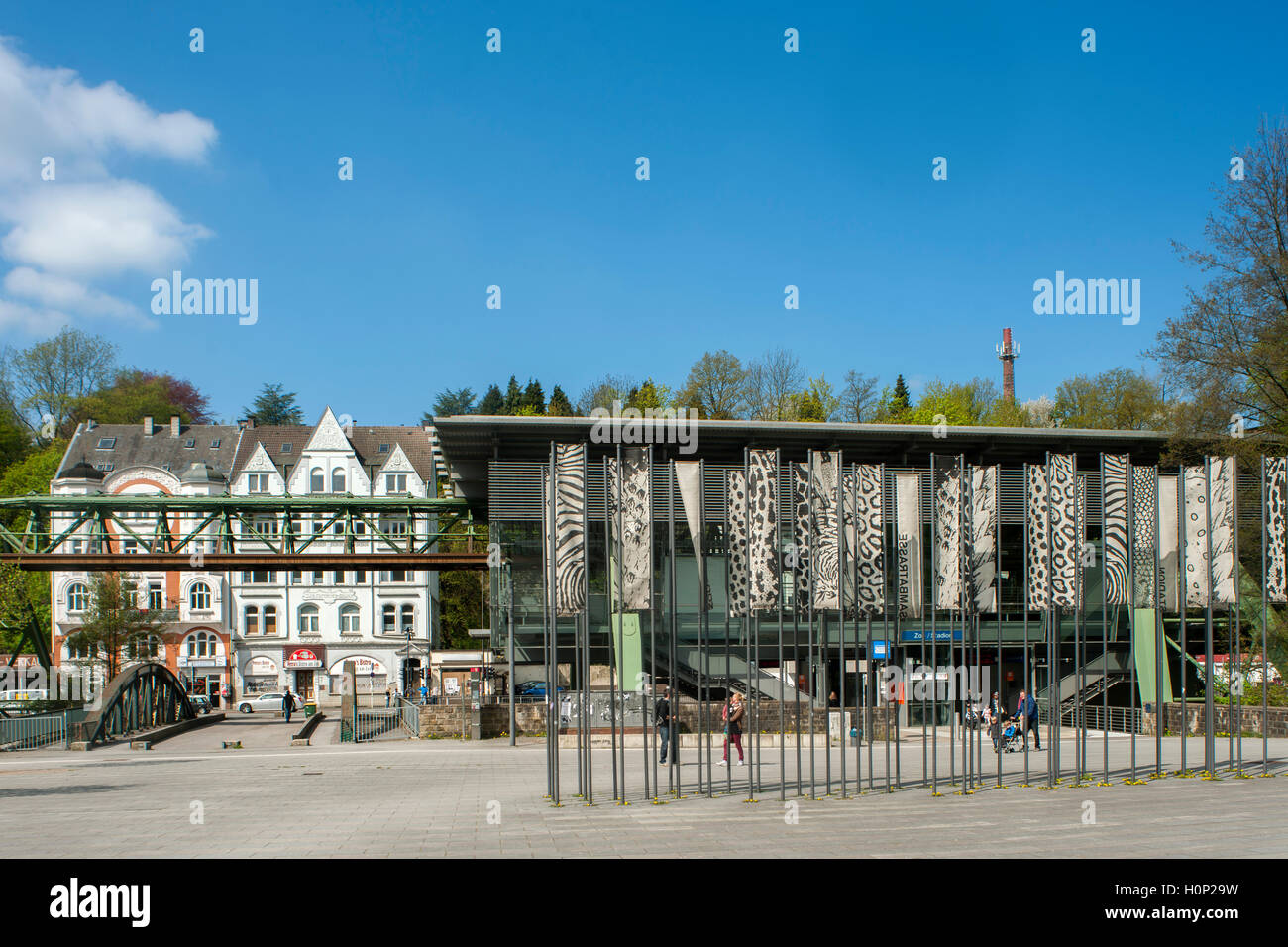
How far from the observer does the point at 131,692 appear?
3766 centimetres

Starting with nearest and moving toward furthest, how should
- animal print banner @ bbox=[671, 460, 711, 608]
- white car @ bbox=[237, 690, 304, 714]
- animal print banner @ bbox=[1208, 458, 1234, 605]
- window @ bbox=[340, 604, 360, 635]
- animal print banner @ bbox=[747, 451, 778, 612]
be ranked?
animal print banner @ bbox=[671, 460, 711, 608] → animal print banner @ bbox=[747, 451, 778, 612] → animal print banner @ bbox=[1208, 458, 1234, 605] → white car @ bbox=[237, 690, 304, 714] → window @ bbox=[340, 604, 360, 635]

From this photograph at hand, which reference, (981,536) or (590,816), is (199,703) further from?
(981,536)

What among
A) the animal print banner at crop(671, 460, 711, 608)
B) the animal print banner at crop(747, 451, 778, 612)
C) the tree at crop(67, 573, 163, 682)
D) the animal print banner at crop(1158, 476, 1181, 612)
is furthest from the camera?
the tree at crop(67, 573, 163, 682)

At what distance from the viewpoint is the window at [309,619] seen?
2889 inches

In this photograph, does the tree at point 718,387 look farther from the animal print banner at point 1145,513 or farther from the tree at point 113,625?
the animal print banner at point 1145,513

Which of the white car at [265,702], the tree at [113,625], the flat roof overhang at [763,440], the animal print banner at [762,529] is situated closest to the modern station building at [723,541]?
the flat roof overhang at [763,440]

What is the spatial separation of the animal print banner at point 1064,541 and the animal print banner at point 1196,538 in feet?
7.11

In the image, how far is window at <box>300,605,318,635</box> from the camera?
73.4 meters

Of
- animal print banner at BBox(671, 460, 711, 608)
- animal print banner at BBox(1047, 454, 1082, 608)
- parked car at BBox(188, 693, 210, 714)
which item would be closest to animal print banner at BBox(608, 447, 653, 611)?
animal print banner at BBox(671, 460, 711, 608)

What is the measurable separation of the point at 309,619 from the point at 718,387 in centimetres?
3189

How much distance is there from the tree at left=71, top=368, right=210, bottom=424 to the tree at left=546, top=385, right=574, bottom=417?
28.1 metres

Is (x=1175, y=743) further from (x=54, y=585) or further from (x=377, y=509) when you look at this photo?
(x=54, y=585)

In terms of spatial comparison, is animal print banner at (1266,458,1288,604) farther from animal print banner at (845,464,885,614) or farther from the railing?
the railing
